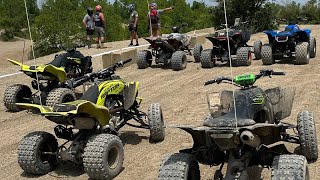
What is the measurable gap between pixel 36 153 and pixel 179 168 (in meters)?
2.19

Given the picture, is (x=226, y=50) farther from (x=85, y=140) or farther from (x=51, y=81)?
(x=85, y=140)

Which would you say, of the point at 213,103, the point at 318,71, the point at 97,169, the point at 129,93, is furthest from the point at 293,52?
the point at 97,169

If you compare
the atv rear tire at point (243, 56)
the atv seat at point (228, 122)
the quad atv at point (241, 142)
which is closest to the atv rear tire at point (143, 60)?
the atv rear tire at point (243, 56)

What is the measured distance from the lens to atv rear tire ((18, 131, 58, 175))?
5289mm

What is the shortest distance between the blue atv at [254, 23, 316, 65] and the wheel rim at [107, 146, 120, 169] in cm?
A: 736

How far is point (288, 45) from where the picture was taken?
39.3 ft

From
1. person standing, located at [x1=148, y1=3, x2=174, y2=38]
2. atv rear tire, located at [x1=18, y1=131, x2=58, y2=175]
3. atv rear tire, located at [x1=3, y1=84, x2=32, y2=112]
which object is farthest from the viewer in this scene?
person standing, located at [x1=148, y1=3, x2=174, y2=38]

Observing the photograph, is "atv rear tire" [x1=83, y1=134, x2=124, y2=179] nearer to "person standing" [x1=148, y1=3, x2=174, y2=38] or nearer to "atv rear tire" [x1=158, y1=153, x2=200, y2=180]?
"atv rear tire" [x1=158, y1=153, x2=200, y2=180]

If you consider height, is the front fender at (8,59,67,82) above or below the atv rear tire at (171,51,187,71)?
above

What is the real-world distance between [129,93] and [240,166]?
2959 mm

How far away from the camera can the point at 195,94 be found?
9.60 m

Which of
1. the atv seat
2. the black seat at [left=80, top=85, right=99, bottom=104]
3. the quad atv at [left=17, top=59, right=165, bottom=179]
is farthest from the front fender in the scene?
the atv seat

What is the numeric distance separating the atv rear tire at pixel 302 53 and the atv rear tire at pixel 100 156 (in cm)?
749

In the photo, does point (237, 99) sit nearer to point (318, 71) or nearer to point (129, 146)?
point (129, 146)
